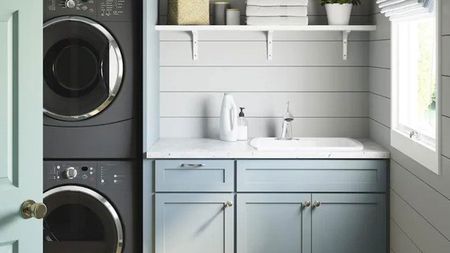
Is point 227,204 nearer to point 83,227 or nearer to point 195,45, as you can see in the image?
point 83,227

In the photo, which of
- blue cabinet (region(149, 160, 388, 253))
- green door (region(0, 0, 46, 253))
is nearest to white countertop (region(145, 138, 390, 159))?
blue cabinet (region(149, 160, 388, 253))

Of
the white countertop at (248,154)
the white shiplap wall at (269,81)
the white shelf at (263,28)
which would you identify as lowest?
the white countertop at (248,154)

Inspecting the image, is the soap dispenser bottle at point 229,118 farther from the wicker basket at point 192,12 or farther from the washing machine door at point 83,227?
the washing machine door at point 83,227

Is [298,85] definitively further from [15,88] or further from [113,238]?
[15,88]

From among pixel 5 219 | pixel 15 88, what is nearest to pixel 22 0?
pixel 15 88

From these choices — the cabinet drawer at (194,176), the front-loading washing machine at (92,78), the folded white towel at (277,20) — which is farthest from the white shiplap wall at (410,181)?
the front-loading washing machine at (92,78)

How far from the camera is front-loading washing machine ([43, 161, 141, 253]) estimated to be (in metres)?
3.89

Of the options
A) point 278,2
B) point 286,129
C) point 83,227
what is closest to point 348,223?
point 286,129

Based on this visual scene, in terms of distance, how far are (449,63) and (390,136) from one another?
3.40ft

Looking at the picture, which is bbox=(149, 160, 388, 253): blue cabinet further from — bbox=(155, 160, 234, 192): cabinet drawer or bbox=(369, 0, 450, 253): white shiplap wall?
bbox=(369, 0, 450, 253): white shiplap wall

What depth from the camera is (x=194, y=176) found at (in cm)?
391

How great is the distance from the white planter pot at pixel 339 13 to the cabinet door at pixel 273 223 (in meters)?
0.99

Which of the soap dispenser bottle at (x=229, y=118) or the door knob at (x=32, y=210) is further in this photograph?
the soap dispenser bottle at (x=229, y=118)

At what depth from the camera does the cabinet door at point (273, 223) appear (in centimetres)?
391
